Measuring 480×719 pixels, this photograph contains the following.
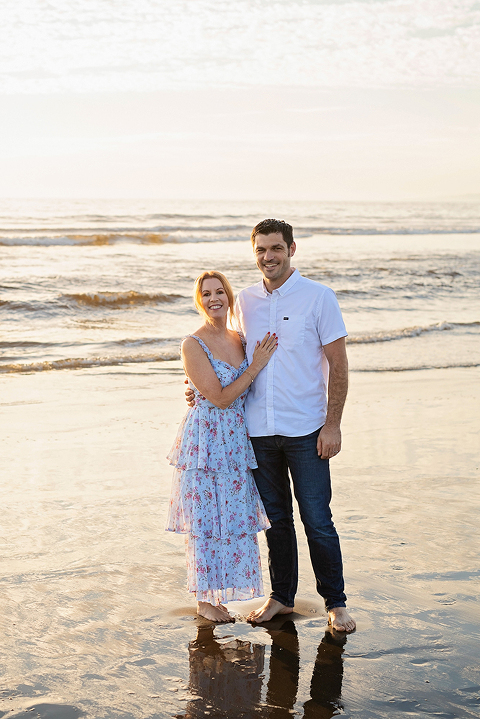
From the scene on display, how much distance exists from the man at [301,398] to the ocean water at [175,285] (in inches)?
→ 257

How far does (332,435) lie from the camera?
12.0 ft

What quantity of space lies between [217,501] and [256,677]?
0.91 metres

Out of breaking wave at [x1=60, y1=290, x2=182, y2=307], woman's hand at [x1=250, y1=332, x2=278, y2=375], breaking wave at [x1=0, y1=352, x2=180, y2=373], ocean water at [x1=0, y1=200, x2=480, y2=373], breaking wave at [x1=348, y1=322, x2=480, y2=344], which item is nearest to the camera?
woman's hand at [x1=250, y1=332, x2=278, y2=375]

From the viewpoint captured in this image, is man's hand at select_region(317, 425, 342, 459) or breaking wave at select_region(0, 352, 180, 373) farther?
breaking wave at select_region(0, 352, 180, 373)

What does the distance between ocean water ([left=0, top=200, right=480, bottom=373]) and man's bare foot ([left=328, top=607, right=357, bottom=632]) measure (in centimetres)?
667

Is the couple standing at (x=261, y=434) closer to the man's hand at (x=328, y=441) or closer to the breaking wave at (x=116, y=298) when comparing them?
the man's hand at (x=328, y=441)

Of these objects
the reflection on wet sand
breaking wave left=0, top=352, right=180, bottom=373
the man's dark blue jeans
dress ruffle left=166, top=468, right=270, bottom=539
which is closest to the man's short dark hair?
the man's dark blue jeans

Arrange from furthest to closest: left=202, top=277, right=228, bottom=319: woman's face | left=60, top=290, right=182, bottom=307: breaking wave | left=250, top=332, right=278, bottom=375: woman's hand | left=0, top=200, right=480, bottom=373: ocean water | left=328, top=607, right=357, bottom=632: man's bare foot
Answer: left=60, top=290, right=182, bottom=307: breaking wave < left=0, top=200, right=480, bottom=373: ocean water < left=202, top=277, right=228, bottom=319: woman's face < left=250, top=332, right=278, bottom=375: woman's hand < left=328, top=607, right=357, bottom=632: man's bare foot

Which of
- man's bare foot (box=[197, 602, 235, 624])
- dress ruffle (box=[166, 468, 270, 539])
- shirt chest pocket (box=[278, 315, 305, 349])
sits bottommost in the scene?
man's bare foot (box=[197, 602, 235, 624])

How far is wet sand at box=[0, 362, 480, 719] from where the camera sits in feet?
9.84

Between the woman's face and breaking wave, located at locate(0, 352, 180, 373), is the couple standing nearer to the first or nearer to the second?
the woman's face

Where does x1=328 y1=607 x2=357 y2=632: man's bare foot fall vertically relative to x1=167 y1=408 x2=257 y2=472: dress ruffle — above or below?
below

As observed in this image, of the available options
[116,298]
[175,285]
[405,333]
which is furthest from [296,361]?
[175,285]

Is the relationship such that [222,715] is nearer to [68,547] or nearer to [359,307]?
[68,547]
